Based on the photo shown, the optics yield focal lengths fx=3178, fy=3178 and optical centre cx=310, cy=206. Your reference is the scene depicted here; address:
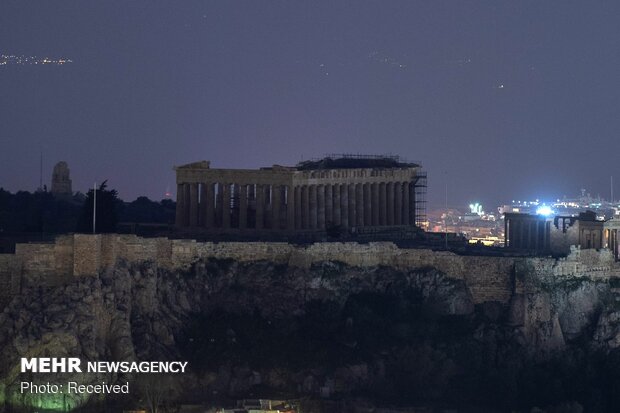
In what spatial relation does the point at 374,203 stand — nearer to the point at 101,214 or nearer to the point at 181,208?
the point at 181,208

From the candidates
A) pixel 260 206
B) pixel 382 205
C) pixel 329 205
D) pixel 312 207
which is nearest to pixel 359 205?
pixel 382 205

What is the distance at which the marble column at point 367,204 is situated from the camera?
518 feet

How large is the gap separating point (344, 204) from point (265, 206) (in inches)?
229

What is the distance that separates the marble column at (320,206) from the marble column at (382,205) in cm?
520

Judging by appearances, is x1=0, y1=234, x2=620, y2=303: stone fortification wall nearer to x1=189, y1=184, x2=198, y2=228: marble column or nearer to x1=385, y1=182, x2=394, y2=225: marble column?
x1=189, y1=184, x2=198, y2=228: marble column

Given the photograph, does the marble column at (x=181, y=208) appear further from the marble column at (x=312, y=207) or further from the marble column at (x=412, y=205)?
the marble column at (x=412, y=205)

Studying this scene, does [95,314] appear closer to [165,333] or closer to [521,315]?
[165,333]

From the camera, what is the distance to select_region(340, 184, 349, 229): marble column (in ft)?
511

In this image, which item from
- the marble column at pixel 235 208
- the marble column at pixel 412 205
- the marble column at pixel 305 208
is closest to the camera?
the marble column at pixel 235 208

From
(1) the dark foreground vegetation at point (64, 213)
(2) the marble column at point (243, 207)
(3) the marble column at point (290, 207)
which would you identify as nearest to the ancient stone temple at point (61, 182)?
(1) the dark foreground vegetation at point (64, 213)

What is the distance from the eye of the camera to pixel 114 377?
12938 cm

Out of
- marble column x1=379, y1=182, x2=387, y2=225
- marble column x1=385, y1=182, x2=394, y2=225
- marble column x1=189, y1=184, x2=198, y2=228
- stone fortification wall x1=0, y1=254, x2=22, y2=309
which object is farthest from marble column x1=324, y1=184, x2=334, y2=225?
stone fortification wall x1=0, y1=254, x2=22, y2=309

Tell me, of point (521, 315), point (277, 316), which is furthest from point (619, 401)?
point (277, 316)

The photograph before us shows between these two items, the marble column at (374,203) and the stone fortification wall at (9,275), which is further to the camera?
the marble column at (374,203)
